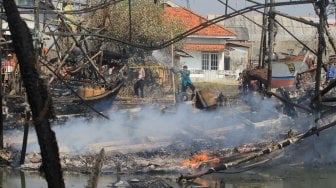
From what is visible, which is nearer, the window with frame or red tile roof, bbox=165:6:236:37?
red tile roof, bbox=165:6:236:37

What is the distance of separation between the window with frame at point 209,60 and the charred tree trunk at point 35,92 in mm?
33151

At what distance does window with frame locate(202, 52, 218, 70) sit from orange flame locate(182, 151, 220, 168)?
2591 centimetres

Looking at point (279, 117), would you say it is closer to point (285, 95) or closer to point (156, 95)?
point (285, 95)

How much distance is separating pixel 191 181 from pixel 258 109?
631 centimetres

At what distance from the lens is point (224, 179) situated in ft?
36.6

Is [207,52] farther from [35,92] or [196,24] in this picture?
[35,92]

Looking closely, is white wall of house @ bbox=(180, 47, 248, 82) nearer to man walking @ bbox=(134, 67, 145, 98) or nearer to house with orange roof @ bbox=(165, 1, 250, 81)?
house with orange roof @ bbox=(165, 1, 250, 81)

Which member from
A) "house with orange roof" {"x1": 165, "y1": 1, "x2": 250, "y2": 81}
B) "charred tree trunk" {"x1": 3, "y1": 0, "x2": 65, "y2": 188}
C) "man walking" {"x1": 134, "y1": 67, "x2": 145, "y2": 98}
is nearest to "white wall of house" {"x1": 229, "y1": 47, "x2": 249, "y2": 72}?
"house with orange roof" {"x1": 165, "y1": 1, "x2": 250, "y2": 81}

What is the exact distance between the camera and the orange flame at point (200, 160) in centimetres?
1131

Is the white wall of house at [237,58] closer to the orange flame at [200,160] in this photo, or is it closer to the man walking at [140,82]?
the man walking at [140,82]

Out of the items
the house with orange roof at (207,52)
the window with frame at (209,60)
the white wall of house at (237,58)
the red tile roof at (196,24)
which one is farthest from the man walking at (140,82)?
the white wall of house at (237,58)

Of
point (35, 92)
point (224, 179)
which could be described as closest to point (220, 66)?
point (224, 179)

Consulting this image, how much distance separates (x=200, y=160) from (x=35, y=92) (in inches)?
289

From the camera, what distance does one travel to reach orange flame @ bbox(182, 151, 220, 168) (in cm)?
1131
